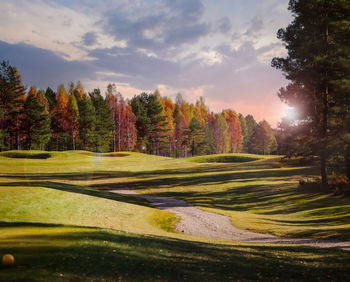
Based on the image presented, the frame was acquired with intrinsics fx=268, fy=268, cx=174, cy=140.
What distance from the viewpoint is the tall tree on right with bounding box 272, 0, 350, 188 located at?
85.5ft

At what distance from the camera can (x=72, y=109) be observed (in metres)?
85.6

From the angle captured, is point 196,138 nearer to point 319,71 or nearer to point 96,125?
point 96,125

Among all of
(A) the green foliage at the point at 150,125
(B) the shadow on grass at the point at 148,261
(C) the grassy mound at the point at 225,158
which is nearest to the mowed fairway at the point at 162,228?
(B) the shadow on grass at the point at 148,261

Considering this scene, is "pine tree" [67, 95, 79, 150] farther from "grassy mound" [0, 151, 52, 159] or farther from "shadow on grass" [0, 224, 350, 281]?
"shadow on grass" [0, 224, 350, 281]

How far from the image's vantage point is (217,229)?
19.1 metres

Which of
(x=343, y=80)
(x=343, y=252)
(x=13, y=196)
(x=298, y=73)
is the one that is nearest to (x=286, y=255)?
(x=343, y=252)

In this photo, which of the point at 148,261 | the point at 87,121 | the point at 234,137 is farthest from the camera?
the point at 234,137

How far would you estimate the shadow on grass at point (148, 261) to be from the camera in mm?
7227

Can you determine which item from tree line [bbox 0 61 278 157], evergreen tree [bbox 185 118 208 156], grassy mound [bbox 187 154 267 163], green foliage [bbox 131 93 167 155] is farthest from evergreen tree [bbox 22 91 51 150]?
evergreen tree [bbox 185 118 208 156]

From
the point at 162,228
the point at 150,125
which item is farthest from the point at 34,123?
the point at 162,228

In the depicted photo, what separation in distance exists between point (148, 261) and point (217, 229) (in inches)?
447

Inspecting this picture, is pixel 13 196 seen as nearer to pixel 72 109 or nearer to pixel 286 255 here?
pixel 286 255

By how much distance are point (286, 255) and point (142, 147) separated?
89023 mm

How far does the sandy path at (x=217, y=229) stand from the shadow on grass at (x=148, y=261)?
312cm
